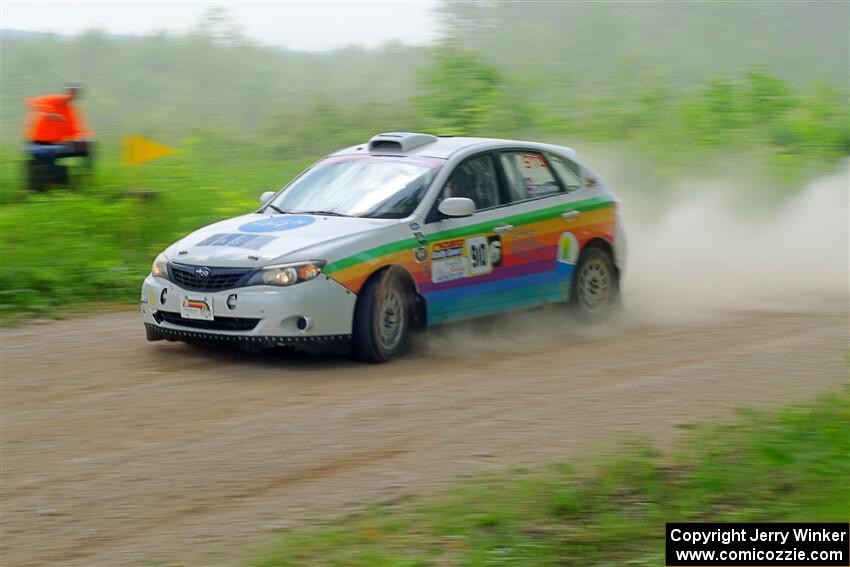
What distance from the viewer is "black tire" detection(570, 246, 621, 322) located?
11.3m

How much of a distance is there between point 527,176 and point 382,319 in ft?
7.67

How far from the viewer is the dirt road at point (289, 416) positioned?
583cm

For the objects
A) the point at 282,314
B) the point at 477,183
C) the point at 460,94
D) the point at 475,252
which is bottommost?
the point at 282,314

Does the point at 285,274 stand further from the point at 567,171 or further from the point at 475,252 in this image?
the point at 567,171

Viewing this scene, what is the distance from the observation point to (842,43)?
4191cm

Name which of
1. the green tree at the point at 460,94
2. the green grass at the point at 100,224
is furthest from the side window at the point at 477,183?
the green tree at the point at 460,94

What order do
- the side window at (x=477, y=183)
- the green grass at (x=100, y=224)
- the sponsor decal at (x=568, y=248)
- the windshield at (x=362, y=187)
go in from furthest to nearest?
the green grass at (x=100, y=224), the sponsor decal at (x=568, y=248), the side window at (x=477, y=183), the windshield at (x=362, y=187)

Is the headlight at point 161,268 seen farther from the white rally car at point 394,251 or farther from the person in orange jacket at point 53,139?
the person in orange jacket at point 53,139

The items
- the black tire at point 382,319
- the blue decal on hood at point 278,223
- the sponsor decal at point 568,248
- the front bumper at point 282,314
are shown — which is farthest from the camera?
the sponsor decal at point 568,248

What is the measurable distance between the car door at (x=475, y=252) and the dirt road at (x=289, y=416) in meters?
0.36

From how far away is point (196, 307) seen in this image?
9.12 metres

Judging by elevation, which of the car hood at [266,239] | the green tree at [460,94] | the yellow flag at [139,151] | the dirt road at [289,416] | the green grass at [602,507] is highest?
the green tree at [460,94]

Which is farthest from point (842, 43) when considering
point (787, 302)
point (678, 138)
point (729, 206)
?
point (787, 302)

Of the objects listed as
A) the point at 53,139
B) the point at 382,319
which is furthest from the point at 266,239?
the point at 53,139
